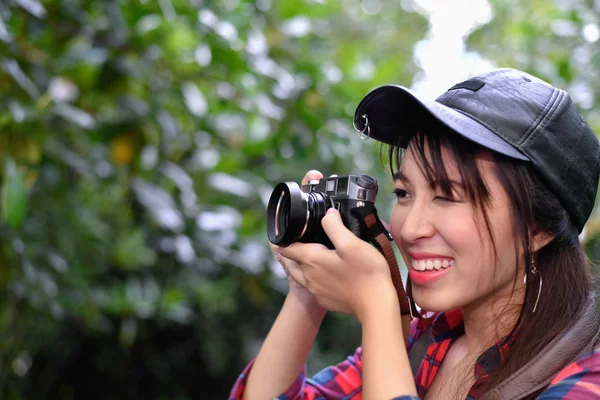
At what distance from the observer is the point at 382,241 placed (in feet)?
3.05

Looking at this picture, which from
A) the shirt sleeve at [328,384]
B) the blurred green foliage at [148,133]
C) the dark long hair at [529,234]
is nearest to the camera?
the dark long hair at [529,234]

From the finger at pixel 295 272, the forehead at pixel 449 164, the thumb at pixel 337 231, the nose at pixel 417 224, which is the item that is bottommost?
the finger at pixel 295 272

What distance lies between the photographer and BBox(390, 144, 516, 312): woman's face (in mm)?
854

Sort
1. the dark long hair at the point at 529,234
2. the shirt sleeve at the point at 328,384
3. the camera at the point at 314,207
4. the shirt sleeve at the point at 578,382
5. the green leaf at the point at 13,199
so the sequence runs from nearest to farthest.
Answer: the shirt sleeve at the point at 578,382 < the dark long hair at the point at 529,234 < the camera at the point at 314,207 < the shirt sleeve at the point at 328,384 < the green leaf at the point at 13,199

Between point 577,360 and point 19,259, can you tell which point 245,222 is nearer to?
point 19,259

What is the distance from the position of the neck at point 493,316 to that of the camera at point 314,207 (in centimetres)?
21

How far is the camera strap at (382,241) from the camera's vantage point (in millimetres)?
921

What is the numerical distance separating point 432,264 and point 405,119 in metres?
0.23

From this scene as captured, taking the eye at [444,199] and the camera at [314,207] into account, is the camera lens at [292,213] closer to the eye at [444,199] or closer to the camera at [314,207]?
the camera at [314,207]

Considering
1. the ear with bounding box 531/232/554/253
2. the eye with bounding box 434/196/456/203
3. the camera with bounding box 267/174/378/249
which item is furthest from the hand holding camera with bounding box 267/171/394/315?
the ear with bounding box 531/232/554/253

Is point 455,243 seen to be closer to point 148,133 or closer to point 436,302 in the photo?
point 436,302

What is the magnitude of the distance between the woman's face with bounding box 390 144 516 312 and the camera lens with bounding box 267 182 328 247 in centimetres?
14

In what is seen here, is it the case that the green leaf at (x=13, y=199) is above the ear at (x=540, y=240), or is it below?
below

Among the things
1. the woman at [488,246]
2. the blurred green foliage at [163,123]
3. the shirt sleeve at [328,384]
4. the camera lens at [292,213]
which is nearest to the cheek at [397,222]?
the woman at [488,246]
